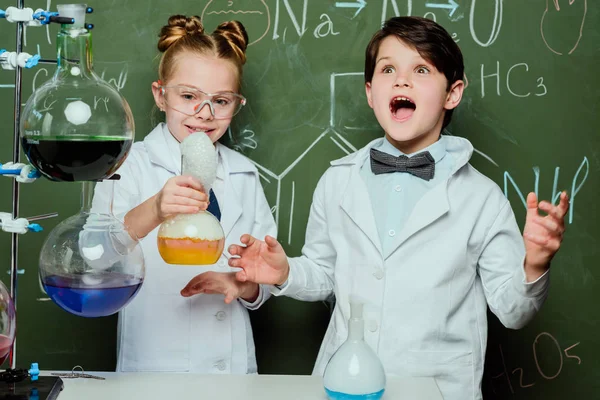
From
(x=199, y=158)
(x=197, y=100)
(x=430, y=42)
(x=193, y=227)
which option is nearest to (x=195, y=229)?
(x=193, y=227)

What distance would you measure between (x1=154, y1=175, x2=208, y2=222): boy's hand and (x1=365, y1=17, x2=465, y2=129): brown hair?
0.78 m

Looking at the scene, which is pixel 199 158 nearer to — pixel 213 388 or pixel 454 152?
pixel 213 388

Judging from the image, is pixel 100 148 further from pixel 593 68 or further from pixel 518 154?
pixel 593 68

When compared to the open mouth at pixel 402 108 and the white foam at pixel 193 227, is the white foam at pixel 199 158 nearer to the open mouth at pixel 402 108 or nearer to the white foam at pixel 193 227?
the white foam at pixel 193 227

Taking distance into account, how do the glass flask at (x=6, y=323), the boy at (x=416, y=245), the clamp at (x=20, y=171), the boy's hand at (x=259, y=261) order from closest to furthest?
the glass flask at (x=6, y=323)
the clamp at (x=20, y=171)
the boy's hand at (x=259, y=261)
the boy at (x=416, y=245)

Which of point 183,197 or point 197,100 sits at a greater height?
point 197,100

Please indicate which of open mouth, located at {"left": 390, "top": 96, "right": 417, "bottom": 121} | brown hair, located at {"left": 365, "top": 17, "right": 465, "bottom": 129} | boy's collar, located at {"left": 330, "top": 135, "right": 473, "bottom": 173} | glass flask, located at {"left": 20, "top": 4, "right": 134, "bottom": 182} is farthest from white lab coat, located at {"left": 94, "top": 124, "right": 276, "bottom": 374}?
glass flask, located at {"left": 20, "top": 4, "right": 134, "bottom": 182}

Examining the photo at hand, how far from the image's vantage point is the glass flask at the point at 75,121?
3.65 feet

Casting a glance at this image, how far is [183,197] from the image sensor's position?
135 cm

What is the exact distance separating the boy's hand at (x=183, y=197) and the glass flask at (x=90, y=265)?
141mm

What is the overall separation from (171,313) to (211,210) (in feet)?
0.96

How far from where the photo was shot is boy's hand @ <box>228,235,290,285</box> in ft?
5.44

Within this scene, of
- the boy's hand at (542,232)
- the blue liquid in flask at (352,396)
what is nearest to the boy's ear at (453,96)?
the boy's hand at (542,232)

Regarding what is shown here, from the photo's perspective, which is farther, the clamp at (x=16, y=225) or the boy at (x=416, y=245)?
the boy at (x=416, y=245)
